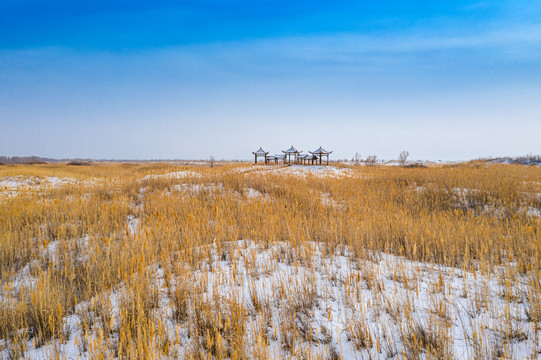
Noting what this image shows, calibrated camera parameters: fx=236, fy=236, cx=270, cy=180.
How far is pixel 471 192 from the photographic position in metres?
8.24

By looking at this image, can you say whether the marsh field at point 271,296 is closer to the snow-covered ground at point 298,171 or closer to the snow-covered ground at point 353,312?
the snow-covered ground at point 353,312

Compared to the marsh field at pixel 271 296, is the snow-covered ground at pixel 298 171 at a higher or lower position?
higher

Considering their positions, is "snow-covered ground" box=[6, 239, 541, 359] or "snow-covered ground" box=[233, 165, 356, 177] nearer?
"snow-covered ground" box=[6, 239, 541, 359]

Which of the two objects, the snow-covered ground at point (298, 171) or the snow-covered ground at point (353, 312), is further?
the snow-covered ground at point (298, 171)

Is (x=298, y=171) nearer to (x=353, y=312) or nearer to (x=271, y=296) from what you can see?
(x=271, y=296)

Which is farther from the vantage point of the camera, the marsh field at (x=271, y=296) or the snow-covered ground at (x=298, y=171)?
the snow-covered ground at (x=298, y=171)

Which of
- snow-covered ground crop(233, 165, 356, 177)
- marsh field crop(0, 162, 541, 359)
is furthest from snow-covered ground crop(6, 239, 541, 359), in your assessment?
snow-covered ground crop(233, 165, 356, 177)

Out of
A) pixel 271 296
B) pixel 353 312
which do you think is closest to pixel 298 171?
pixel 271 296

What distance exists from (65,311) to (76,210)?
4446mm

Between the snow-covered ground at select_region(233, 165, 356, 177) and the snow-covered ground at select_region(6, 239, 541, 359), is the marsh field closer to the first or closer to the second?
the snow-covered ground at select_region(6, 239, 541, 359)

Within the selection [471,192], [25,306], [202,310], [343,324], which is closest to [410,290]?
[343,324]

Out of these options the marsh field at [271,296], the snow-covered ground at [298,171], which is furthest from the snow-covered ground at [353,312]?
the snow-covered ground at [298,171]

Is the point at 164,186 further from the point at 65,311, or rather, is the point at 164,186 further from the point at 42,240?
the point at 65,311

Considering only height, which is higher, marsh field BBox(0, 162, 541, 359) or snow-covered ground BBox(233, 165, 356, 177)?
snow-covered ground BBox(233, 165, 356, 177)
